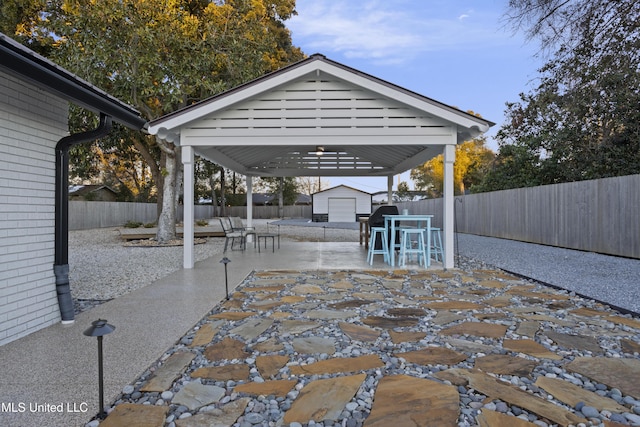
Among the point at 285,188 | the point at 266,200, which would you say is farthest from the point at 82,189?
the point at 266,200

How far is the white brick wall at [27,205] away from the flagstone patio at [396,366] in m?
1.39

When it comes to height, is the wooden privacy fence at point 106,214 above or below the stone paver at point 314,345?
above

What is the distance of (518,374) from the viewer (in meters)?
2.54

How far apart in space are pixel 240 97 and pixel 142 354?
4480mm

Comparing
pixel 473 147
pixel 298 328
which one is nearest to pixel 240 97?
pixel 298 328

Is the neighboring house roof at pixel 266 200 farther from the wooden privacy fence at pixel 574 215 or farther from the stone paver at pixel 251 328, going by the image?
the stone paver at pixel 251 328

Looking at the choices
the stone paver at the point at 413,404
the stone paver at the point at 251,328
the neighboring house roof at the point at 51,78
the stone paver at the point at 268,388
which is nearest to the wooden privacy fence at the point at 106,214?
the neighboring house roof at the point at 51,78

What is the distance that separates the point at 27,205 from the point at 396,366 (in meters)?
3.33

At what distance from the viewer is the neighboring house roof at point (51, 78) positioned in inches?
97.7

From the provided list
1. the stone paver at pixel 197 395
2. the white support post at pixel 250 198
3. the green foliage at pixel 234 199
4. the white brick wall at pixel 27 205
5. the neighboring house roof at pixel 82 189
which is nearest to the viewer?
the stone paver at pixel 197 395

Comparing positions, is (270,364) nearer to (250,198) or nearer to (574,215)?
(574,215)

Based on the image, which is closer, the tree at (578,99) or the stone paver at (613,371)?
the stone paver at (613,371)

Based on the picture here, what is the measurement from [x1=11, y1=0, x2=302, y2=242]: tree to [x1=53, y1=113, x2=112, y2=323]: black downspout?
7.09m

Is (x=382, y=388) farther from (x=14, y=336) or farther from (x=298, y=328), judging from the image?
(x=14, y=336)
